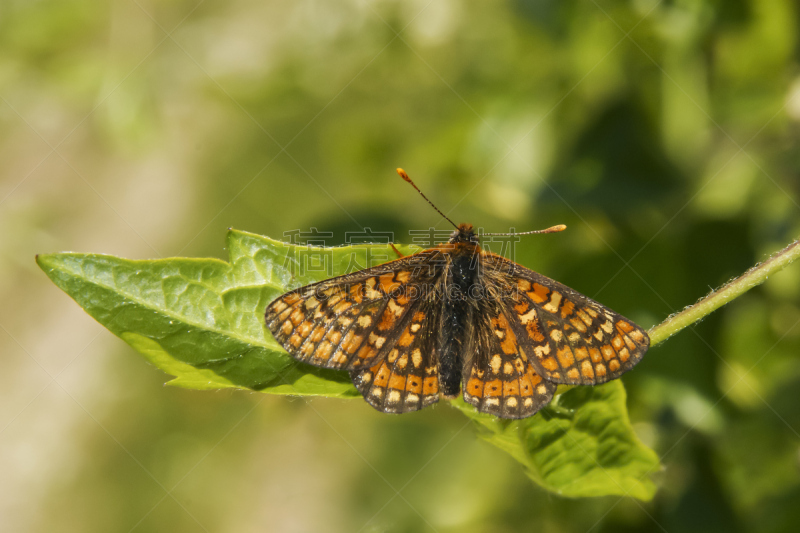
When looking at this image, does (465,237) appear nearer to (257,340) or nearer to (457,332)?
(457,332)

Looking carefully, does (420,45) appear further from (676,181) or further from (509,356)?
(509,356)

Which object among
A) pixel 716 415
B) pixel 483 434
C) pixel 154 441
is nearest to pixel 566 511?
pixel 716 415

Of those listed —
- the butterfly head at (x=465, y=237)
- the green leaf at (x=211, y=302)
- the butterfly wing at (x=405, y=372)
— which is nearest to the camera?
the green leaf at (x=211, y=302)

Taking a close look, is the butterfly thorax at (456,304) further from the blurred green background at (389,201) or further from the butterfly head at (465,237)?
the blurred green background at (389,201)

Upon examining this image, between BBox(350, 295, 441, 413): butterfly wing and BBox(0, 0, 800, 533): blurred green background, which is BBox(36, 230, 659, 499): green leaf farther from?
BBox(0, 0, 800, 533): blurred green background

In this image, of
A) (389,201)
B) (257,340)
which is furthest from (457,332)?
(389,201)

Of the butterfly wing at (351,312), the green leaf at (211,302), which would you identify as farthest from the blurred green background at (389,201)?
the green leaf at (211,302)
